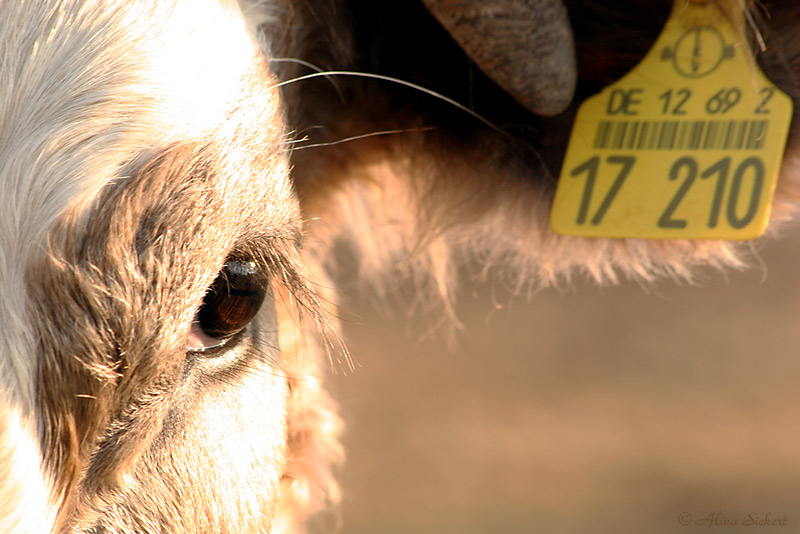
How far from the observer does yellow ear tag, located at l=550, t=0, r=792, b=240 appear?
776 millimetres

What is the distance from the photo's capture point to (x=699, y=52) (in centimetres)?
81

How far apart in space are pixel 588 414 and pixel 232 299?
109 inches

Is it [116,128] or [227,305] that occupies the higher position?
[116,128]

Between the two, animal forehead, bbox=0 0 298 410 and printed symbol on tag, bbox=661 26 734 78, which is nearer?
animal forehead, bbox=0 0 298 410

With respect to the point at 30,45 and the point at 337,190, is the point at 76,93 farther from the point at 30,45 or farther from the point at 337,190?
the point at 337,190

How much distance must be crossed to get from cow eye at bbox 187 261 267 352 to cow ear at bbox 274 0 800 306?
139mm

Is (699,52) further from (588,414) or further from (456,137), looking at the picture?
(588,414)

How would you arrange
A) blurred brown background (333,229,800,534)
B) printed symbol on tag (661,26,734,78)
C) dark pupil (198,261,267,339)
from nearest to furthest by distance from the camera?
dark pupil (198,261,267,339) < printed symbol on tag (661,26,734,78) < blurred brown background (333,229,800,534)

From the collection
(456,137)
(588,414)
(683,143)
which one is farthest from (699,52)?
(588,414)

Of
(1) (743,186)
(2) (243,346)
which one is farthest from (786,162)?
(2) (243,346)

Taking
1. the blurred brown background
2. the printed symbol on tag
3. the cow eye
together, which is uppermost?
the printed symbol on tag

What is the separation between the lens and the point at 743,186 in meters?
0.77

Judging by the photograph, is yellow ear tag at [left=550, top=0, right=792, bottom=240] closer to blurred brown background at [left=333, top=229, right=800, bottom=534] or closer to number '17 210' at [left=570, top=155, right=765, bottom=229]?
number '17 210' at [left=570, top=155, right=765, bottom=229]

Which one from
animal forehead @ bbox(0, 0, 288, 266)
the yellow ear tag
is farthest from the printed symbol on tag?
animal forehead @ bbox(0, 0, 288, 266)
